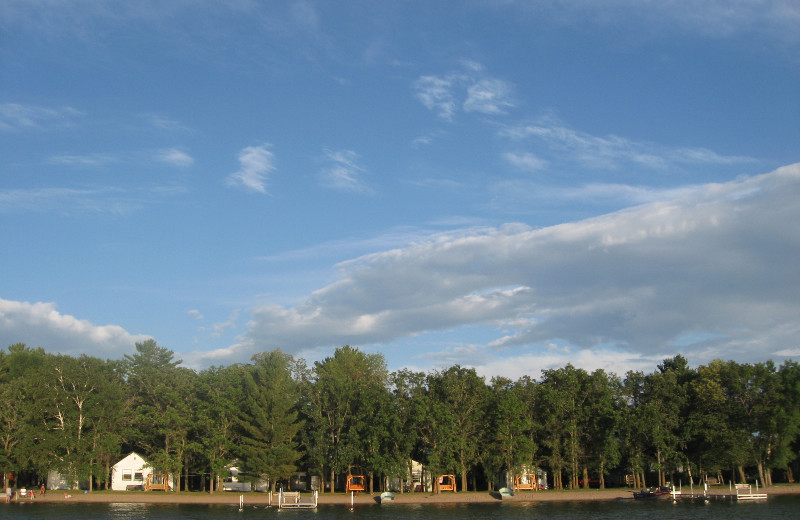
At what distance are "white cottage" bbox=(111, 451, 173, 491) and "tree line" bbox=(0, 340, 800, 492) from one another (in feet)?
6.29

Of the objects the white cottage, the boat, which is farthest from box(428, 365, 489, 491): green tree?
the white cottage

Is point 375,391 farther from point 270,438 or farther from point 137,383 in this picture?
point 137,383

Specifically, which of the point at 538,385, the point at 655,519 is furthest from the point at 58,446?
the point at 655,519

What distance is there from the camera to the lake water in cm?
6119

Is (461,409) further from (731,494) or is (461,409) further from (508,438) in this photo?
(731,494)

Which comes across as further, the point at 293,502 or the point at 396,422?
the point at 396,422

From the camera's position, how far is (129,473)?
299 ft

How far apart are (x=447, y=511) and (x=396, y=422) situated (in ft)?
50.5

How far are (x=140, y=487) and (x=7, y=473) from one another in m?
16.7

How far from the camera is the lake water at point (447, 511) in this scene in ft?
201

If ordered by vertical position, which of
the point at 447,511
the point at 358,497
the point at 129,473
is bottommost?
the point at 358,497

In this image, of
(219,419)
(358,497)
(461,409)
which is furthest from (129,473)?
(461,409)

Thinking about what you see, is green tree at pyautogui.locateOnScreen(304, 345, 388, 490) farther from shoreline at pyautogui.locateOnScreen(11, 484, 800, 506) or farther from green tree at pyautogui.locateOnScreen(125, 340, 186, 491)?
green tree at pyautogui.locateOnScreen(125, 340, 186, 491)

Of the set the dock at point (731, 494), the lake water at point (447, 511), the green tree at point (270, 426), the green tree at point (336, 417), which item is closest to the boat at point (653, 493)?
the dock at point (731, 494)
